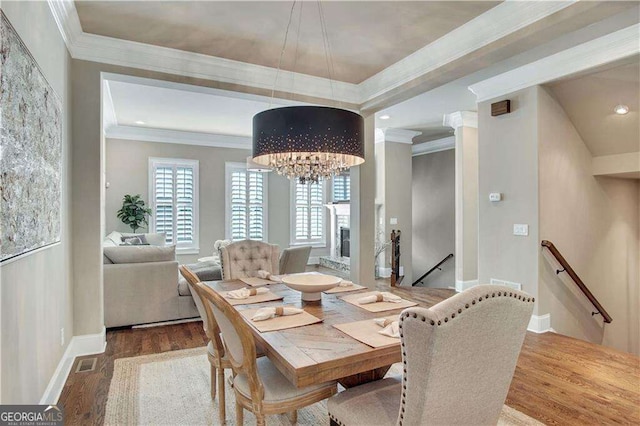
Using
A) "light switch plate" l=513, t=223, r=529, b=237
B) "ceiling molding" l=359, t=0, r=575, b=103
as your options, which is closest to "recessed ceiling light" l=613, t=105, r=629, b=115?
"light switch plate" l=513, t=223, r=529, b=237

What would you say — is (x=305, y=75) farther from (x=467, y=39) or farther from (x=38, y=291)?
(x=38, y=291)

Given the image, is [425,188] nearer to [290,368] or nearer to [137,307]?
[137,307]

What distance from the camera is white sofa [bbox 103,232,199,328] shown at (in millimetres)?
4020

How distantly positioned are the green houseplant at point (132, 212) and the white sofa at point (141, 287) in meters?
3.01

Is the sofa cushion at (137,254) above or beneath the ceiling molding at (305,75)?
beneath

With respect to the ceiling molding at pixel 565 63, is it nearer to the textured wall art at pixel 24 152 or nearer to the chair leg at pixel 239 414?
the chair leg at pixel 239 414

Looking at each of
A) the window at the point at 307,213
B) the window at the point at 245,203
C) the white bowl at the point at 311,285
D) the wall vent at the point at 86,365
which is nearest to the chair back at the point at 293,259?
the white bowl at the point at 311,285

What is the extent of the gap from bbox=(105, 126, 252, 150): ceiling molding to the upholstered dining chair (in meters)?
7.11

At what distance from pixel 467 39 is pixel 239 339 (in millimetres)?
3036

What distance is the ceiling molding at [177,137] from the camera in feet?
23.1

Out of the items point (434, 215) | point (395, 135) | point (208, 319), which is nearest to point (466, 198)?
point (395, 135)

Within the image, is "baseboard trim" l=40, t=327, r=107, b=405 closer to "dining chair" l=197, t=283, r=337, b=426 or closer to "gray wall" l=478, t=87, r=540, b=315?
"dining chair" l=197, t=283, r=337, b=426

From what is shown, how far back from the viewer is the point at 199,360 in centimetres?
322

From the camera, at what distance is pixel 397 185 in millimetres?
7309
